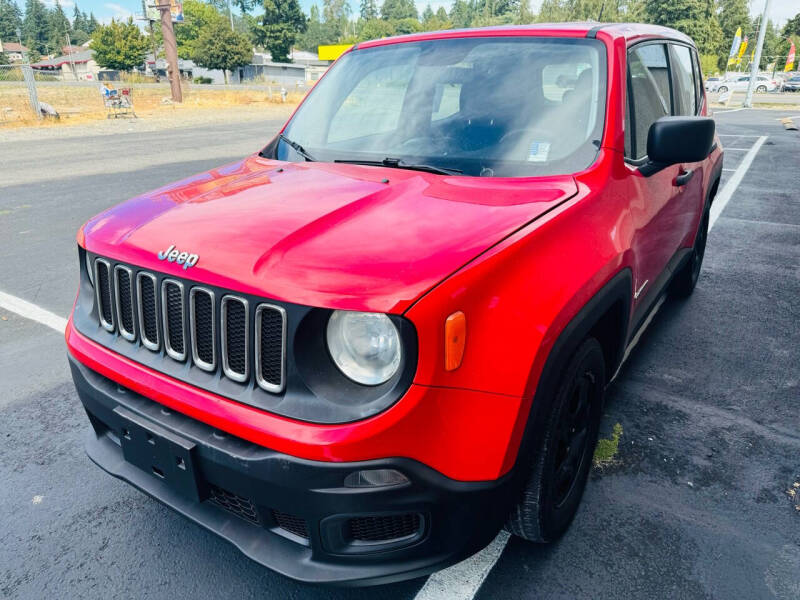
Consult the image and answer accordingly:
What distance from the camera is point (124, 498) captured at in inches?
102

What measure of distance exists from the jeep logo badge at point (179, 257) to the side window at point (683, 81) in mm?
2943

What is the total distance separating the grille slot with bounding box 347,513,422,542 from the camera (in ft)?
5.62

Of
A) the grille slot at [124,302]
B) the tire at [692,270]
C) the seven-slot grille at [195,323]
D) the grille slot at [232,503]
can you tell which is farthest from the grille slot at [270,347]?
the tire at [692,270]

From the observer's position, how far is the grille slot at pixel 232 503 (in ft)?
6.07

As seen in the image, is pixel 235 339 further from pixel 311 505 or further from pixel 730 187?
pixel 730 187

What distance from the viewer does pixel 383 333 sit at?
163 centimetres

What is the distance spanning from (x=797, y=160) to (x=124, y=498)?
46.4 ft

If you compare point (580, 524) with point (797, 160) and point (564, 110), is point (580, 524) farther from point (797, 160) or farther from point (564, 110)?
point (797, 160)

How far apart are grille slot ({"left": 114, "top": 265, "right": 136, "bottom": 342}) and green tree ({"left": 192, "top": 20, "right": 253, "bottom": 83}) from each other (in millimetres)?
65613

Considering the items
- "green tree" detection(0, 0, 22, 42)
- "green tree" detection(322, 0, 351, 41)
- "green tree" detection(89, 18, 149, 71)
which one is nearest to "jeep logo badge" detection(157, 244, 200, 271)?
"green tree" detection(89, 18, 149, 71)

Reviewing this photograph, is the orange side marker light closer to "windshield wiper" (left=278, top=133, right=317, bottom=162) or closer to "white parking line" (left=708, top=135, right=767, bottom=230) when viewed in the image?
"windshield wiper" (left=278, top=133, right=317, bottom=162)

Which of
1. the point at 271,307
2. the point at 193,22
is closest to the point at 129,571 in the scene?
the point at 271,307

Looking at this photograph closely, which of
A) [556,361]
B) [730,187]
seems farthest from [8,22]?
[556,361]

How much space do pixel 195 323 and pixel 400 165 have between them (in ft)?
3.85
